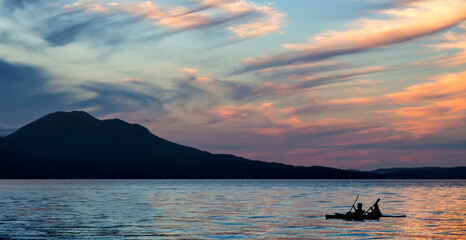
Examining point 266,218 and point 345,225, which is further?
point 266,218

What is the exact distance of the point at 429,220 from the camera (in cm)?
7575

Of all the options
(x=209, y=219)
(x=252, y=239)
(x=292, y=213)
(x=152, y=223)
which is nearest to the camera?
(x=252, y=239)

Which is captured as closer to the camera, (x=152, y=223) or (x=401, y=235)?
(x=401, y=235)

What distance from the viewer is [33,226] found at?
64.3m

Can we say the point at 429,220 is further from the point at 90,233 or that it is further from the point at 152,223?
the point at 90,233

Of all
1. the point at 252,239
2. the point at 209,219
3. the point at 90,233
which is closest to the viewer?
the point at 252,239

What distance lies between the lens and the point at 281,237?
54.8m

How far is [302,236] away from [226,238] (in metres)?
7.57

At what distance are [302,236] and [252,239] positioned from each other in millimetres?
5522

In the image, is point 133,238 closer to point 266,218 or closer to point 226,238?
point 226,238

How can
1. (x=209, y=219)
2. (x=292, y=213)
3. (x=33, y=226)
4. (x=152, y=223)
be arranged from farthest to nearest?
1. (x=292, y=213)
2. (x=209, y=219)
3. (x=152, y=223)
4. (x=33, y=226)

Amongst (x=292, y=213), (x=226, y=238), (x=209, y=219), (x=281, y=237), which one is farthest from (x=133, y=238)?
(x=292, y=213)

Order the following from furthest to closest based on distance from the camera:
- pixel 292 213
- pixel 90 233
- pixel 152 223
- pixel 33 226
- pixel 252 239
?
pixel 292 213, pixel 152 223, pixel 33 226, pixel 90 233, pixel 252 239

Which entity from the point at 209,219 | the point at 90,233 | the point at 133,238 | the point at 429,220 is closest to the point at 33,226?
the point at 90,233
